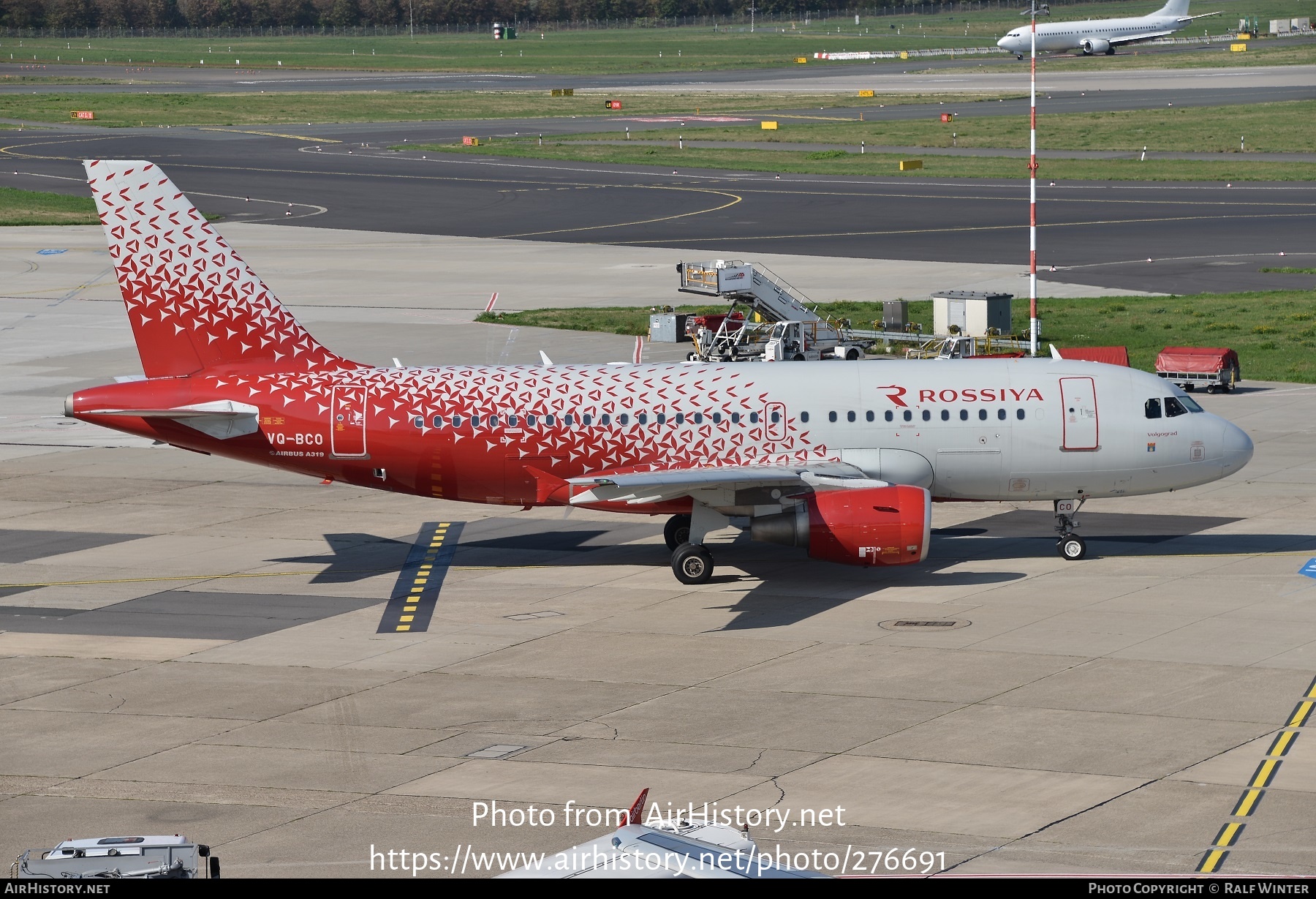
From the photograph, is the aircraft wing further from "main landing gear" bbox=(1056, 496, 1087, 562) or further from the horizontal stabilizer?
the horizontal stabilizer

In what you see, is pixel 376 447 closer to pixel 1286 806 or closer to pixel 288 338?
pixel 288 338

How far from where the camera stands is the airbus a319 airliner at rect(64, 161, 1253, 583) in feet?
133

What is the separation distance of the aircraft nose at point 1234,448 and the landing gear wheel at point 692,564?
12.6m

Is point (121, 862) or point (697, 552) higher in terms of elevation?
point (121, 862)

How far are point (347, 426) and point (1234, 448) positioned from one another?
21045 mm

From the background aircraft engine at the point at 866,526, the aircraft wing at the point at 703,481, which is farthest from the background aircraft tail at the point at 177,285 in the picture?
the background aircraft engine at the point at 866,526

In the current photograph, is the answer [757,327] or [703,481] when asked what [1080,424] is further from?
[757,327]

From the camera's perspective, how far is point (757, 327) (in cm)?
6962

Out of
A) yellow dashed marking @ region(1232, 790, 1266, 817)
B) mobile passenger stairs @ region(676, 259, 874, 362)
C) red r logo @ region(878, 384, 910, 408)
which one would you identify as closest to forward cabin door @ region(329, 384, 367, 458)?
red r logo @ region(878, 384, 910, 408)

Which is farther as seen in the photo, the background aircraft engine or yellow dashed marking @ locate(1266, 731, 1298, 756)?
the background aircraft engine

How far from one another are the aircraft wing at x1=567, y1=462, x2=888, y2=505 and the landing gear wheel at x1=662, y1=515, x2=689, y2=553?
2.54 metres

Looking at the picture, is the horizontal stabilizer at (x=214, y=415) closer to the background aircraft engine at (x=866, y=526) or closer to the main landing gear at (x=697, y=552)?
the main landing gear at (x=697, y=552)

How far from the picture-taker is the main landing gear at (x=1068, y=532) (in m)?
41.4

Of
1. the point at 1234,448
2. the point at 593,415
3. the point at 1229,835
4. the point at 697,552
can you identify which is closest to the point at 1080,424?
the point at 1234,448
